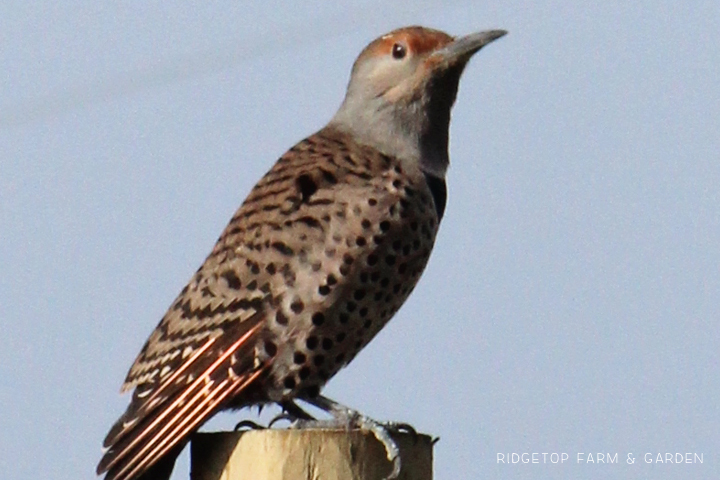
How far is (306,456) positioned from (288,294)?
4.11 ft

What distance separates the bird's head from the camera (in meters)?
5.89

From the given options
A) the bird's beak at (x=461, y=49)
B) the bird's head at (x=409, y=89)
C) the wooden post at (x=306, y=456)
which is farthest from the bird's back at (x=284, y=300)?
the bird's beak at (x=461, y=49)

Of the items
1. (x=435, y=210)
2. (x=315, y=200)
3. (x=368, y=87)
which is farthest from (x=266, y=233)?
(x=368, y=87)

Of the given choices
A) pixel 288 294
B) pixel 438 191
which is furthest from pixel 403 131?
pixel 288 294

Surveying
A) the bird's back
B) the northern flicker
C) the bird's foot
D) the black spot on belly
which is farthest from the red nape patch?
the bird's foot

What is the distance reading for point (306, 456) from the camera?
146 inches

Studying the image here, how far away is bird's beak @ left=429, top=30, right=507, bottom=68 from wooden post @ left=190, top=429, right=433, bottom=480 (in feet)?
8.13

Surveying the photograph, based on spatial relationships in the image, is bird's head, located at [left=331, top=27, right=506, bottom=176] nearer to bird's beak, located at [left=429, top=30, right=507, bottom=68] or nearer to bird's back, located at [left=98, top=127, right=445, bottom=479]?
bird's beak, located at [left=429, top=30, right=507, bottom=68]

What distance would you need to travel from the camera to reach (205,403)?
15.2 feet

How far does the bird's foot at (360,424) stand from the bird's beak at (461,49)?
176 cm

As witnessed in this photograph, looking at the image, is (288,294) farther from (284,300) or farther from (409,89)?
(409,89)

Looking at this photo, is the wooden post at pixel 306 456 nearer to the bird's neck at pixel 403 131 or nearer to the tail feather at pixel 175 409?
Answer: the tail feather at pixel 175 409

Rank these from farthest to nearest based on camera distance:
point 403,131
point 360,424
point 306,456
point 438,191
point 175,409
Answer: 1. point 403,131
2. point 438,191
3. point 175,409
4. point 360,424
5. point 306,456

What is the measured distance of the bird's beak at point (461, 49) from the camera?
6070 millimetres
